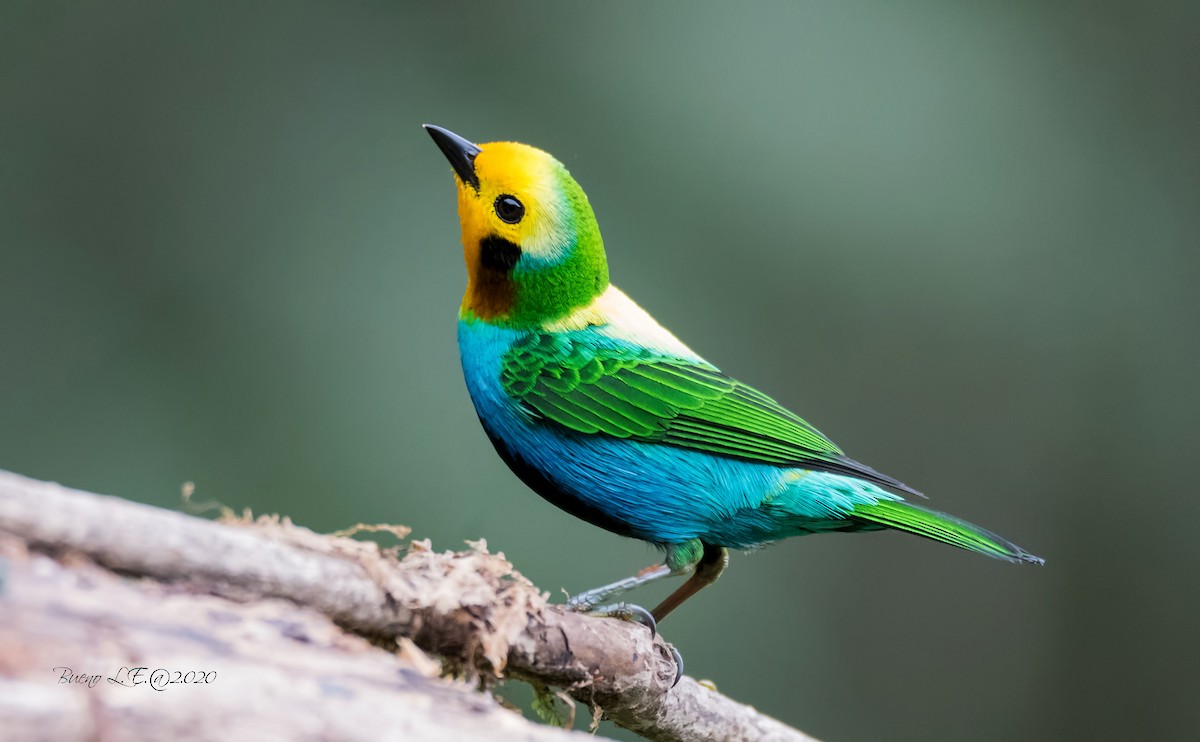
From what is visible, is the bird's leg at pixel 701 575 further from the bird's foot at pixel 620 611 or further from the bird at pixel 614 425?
the bird's foot at pixel 620 611

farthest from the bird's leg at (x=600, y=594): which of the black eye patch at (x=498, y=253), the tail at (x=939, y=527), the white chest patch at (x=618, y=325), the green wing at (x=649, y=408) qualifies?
the black eye patch at (x=498, y=253)

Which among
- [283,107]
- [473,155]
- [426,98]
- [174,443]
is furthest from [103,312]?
[473,155]

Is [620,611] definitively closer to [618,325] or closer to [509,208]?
[618,325]

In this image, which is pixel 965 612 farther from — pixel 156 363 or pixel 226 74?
pixel 226 74

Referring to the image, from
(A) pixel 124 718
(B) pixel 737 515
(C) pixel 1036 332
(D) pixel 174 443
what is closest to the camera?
(A) pixel 124 718

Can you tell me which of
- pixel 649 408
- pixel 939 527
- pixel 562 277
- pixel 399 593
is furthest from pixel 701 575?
pixel 399 593

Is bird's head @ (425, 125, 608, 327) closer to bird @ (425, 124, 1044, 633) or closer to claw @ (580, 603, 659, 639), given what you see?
bird @ (425, 124, 1044, 633)

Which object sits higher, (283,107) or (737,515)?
(283,107)

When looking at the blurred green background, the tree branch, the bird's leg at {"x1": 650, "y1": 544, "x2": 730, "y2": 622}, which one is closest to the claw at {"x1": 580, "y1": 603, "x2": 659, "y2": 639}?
the tree branch
